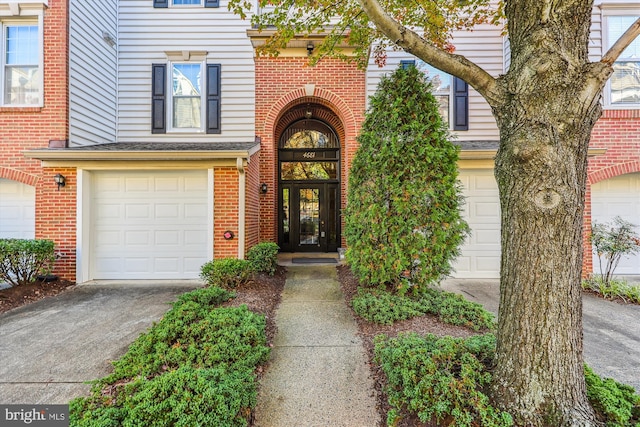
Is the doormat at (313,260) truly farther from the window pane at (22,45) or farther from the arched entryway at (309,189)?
the window pane at (22,45)

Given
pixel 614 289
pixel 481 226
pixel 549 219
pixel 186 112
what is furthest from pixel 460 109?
pixel 186 112

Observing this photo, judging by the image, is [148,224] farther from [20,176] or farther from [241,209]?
[20,176]

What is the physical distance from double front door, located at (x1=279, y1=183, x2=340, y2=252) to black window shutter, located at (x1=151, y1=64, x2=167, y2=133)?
A: 10.9 ft

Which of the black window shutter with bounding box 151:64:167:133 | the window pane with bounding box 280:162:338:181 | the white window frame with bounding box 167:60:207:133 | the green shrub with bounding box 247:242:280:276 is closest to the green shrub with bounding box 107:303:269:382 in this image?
the green shrub with bounding box 247:242:280:276

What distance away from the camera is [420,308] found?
3562 mm

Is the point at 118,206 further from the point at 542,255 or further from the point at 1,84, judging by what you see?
the point at 542,255

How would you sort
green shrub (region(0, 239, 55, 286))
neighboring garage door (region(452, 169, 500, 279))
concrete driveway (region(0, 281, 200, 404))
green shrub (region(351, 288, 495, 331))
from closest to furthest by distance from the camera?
1. concrete driveway (region(0, 281, 200, 404))
2. green shrub (region(351, 288, 495, 331))
3. green shrub (region(0, 239, 55, 286))
4. neighboring garage door (region(452, 169, 500, 279))

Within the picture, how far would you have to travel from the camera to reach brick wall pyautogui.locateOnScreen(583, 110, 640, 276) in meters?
6.05

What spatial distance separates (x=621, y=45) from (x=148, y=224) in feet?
22.5

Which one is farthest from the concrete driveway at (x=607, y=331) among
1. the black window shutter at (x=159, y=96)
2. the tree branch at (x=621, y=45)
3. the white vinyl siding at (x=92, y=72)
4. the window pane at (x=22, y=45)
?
the window pane at (x=22, y=45)

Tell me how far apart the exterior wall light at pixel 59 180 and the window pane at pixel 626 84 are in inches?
444

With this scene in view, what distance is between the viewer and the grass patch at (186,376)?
1.83 meters

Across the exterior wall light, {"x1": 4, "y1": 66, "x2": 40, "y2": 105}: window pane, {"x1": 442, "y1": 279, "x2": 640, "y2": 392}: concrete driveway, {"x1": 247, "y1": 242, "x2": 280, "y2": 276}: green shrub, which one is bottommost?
{"x1": 442, "y1": 279, "x2": 640, "y2": 392}: concrete driveway

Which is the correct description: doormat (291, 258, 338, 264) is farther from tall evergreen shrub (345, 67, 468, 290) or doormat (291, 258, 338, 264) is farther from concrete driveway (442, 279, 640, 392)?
tall evergreen shrub (345, 67, 468, 290)
